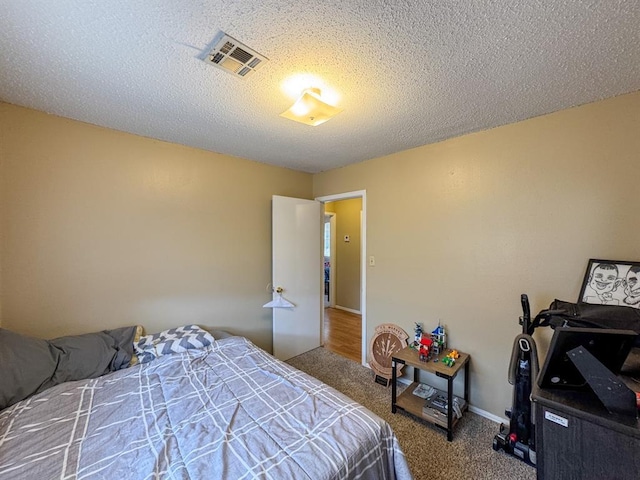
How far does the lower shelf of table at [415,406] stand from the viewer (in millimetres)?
1994

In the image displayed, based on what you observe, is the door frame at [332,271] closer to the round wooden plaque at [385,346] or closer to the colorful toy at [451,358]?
the round wooden plaque at [385,346]

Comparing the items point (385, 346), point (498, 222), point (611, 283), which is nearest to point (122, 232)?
point (385, 346)

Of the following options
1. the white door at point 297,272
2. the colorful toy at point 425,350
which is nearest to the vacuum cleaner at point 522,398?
the colorful toy at point 425,350

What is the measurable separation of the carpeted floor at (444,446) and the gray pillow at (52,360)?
192cm

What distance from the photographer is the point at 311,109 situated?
5.11ft

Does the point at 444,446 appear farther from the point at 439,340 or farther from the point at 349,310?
the point at 349,310

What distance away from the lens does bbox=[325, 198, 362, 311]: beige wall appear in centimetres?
533

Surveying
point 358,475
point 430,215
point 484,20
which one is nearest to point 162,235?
point 358,475

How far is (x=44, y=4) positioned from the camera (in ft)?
3.32

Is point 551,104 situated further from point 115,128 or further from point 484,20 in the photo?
point 115,128

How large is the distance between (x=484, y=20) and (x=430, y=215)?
1613 millimetres

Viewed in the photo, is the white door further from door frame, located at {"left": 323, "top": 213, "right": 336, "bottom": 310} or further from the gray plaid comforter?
door frame, located at {"left": 323, "top": 213, "right": 336, "bottom": 310}

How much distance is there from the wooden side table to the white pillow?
5.34ft

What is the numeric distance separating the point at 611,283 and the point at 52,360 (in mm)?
3516
